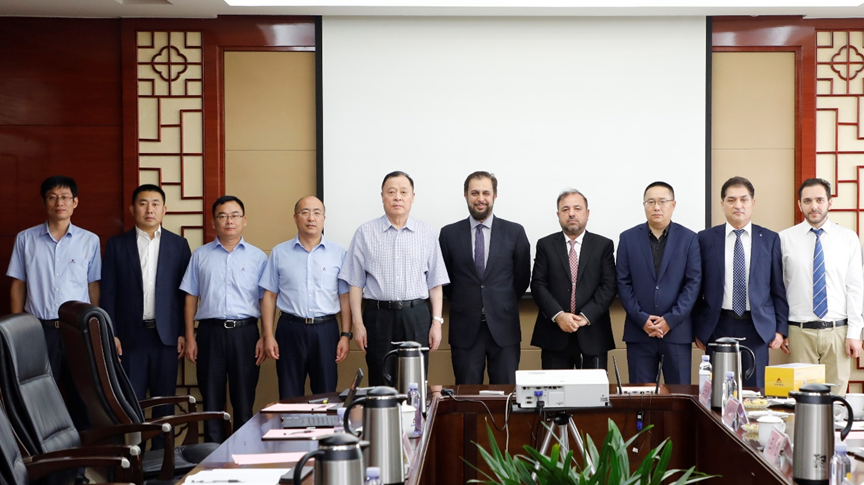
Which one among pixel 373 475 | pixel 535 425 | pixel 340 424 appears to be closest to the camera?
pixel 373 475

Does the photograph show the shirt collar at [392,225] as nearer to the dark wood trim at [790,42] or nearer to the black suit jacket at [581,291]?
the black suit jacket at [581,291]

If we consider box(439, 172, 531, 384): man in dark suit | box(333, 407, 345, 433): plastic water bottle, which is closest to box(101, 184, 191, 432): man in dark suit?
box(439, 172, 531, 384): man in dark suit

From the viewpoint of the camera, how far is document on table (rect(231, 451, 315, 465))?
2510 millimetres

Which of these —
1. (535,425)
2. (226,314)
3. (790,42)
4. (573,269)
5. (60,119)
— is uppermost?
(790,42)

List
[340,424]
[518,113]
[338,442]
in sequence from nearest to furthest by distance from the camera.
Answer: [338,442]
[340,424]
[518,113]

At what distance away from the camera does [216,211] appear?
4.98 meters

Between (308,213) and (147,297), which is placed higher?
(308,213)

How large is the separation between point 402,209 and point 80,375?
2078 millimetres

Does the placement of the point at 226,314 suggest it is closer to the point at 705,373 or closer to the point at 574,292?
the point at 574,292

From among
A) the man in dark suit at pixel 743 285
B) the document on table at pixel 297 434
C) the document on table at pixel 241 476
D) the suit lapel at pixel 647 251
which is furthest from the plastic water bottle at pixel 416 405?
the man in dark suit at pixel 743 285

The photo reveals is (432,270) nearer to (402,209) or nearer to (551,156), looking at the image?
(402,209)

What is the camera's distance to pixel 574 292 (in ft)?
15.5

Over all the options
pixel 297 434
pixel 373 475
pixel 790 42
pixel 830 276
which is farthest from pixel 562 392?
pixel 790 42

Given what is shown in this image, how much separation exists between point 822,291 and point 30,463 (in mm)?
4200
